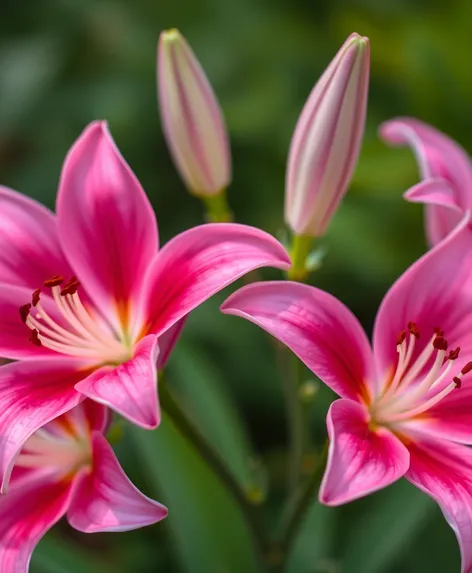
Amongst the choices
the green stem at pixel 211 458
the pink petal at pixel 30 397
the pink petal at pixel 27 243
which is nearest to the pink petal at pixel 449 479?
the green stem at pixel 211 458

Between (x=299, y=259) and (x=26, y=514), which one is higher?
(x=299, y=259)

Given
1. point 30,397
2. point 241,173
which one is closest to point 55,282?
point 30,397

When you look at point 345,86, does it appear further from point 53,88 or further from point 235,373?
point 53,88

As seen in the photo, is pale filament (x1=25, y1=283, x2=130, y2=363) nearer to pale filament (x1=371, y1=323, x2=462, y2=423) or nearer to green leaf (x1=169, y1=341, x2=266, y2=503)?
pale filament (x1=371, y1=323, x2=462, y2=423)

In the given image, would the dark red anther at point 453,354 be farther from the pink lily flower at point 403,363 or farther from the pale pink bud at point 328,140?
the pale pink bud at point 328,140

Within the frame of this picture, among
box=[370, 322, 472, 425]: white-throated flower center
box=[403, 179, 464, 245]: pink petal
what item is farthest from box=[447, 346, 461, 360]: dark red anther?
box=[403, 179, 464, 245]: pink petal

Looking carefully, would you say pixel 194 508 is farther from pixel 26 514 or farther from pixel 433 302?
pixel 433 302
